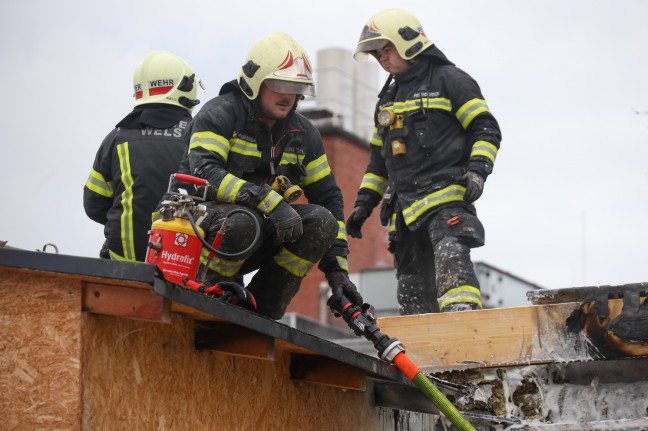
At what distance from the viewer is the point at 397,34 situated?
26.9 ft

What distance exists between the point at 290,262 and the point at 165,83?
1723 mm

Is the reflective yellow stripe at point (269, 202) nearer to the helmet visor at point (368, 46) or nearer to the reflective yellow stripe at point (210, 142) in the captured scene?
the reflective yellow stripe at point (210, 142)

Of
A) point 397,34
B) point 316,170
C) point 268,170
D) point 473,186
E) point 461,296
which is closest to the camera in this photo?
point 268,170

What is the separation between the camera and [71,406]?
469 cm

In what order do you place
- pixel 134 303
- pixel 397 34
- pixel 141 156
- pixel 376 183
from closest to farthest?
pixel 134 303, pixel 141 156, pixel 397 34, pixel 376 183

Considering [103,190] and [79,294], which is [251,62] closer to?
[103,190]

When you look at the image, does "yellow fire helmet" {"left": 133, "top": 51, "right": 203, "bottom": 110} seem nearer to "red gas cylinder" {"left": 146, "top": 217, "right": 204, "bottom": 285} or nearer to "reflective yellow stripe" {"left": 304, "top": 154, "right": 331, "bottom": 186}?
"reflective yellow stripe" {"left": 304, "top": 154, "right": 331, "bottom": 186}

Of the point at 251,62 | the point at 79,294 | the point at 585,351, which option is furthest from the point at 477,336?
the point at 79,294

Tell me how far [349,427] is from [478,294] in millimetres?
1473

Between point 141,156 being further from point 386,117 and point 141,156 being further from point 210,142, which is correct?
point 386,117

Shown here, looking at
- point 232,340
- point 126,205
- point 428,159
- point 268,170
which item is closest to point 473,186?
point 428,159

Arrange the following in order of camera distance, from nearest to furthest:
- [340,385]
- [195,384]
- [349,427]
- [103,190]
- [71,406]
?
[71,406] < [195,384] < [340,385] < [349,427] < [103,190]

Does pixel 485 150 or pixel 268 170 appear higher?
pixel 485 150

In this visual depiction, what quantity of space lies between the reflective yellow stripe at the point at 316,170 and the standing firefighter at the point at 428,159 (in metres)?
1.10
